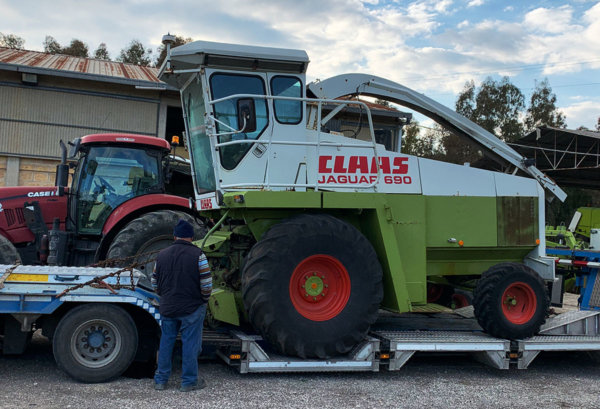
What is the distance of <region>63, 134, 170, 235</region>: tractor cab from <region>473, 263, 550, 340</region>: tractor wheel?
5.01 meters

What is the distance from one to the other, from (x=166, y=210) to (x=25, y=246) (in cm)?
223

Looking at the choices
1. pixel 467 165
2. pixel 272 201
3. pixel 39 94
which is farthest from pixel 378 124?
pixel 272 201

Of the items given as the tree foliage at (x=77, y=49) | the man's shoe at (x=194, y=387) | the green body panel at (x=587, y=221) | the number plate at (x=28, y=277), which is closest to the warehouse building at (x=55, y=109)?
the number plate at (x=28, y=277)

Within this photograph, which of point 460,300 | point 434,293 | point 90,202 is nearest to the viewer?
point 90,202

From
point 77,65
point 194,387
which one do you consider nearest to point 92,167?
point 194,387

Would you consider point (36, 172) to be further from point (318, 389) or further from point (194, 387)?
point (318, 389)

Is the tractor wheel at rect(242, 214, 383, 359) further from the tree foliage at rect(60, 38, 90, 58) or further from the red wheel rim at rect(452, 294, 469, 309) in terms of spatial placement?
the tree foliage at rect(60, 38, 90, 58)

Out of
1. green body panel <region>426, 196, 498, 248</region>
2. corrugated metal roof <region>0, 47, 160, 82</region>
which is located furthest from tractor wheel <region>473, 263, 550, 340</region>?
corrugated metal roof <region>0, 47, 160, 82</region>

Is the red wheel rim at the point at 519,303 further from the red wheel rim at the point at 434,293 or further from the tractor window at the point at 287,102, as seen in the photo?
the tractor window at the point at 287,102

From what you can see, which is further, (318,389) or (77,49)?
(77,49)

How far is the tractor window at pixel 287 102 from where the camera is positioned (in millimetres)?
6340

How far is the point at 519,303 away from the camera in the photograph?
6.78 m

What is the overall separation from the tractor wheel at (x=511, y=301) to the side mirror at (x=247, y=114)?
11.0 feet

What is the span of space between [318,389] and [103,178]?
4.77 m
